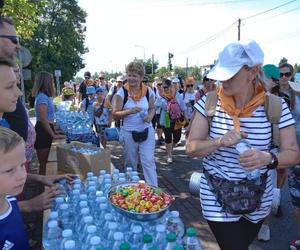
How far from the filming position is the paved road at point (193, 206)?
4.21 m

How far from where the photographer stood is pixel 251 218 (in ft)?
7.80

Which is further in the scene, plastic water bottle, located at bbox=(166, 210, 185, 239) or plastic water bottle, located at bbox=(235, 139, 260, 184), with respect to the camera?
plastic water bottle, located at bbox=(166, 210, 185, 239)

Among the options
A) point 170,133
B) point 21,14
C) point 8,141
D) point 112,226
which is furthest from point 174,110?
point 8,141

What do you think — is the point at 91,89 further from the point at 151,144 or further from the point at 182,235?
the point at 182,235

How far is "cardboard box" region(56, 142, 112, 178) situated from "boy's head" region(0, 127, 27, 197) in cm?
218

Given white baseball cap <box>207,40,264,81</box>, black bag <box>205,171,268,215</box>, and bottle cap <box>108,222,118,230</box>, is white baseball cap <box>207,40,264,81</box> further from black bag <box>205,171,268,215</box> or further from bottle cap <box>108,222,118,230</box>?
bottle cap <box>108,222,118,230</box>

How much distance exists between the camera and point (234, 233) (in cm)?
239

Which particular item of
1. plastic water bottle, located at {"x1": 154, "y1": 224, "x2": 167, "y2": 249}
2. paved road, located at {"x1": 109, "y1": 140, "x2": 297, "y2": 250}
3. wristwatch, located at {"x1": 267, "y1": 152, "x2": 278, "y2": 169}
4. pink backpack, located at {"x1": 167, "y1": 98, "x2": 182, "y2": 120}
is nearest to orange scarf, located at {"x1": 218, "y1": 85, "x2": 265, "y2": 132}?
wristwatch, located at {"x1": 267, "y1": 152, "x2": 278, "y2": 169}

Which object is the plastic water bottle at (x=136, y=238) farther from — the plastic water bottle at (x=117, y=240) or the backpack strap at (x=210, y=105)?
Result: the backpack strap at (x=210, y=105)

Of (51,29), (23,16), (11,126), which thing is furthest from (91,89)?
(51,29)

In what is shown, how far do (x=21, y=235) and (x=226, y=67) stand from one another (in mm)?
1492

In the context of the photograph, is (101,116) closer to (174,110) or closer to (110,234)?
(174,110)

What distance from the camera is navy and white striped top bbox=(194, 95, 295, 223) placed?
230 cm

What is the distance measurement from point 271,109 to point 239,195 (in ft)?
1.87
